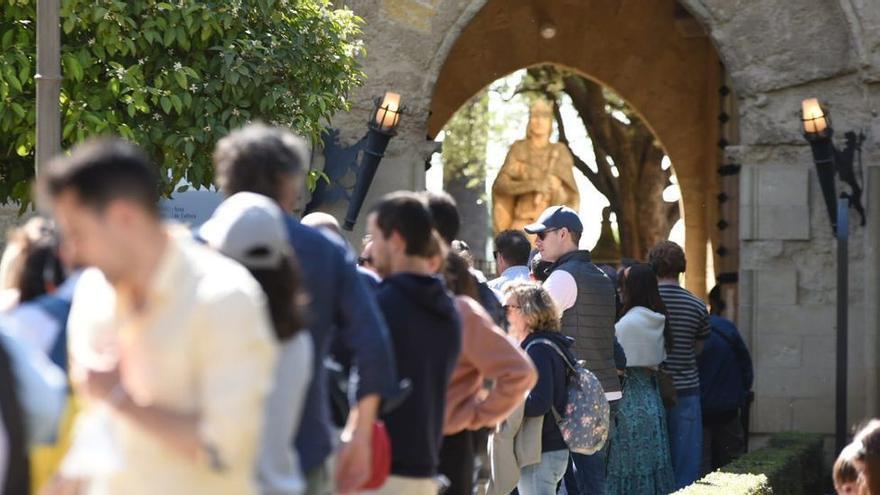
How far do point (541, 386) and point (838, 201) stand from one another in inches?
214

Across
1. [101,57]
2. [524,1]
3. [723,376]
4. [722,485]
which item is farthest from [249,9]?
[524,1]

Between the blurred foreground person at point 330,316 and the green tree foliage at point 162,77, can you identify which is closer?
the blurred foreground person at point 330,316

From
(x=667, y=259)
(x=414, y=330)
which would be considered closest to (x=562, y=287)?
(x=667, y=259)

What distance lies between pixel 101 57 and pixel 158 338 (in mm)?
5263

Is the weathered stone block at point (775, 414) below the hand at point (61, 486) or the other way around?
below

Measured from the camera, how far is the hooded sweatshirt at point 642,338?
33.5ft

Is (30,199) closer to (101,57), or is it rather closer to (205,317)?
(101,57)

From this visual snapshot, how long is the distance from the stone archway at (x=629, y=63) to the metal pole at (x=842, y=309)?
6029mm

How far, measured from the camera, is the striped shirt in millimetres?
10812

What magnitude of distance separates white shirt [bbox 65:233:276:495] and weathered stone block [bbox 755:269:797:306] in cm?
1013

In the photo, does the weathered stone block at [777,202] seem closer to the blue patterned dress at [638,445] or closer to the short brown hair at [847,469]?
the blue patterned dress at [638,445]

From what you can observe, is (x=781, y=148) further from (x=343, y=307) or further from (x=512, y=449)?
(x=343, y=307)

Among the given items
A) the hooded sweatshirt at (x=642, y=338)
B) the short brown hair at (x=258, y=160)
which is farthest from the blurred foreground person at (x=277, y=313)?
the hooded sweatshirt at (x=642, y=338)

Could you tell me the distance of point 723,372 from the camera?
11.9 m
